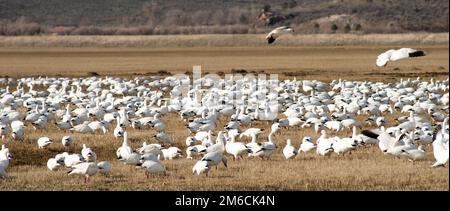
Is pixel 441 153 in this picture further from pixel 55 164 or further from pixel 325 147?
pixel 55 164

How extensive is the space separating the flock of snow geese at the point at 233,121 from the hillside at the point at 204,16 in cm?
6148

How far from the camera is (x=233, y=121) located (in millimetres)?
19547

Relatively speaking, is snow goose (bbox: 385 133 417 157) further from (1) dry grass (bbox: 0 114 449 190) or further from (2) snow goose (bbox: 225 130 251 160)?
(2) snow goose (bbox: 225 130 251 160)

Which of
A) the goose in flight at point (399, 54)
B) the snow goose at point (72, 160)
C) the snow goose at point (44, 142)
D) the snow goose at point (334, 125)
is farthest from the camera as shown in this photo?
the snow goose at point (334, 125)

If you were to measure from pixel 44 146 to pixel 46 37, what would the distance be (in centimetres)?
7543

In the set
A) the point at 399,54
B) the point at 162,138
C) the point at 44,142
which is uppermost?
the point at 399,54

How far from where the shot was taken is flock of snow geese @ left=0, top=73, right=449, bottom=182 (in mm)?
14586

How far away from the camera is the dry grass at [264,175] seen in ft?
42.0

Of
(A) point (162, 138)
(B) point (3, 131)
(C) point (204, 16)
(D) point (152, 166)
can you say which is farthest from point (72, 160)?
(C) point (204, 16)

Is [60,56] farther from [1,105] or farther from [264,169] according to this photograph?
[264,169]

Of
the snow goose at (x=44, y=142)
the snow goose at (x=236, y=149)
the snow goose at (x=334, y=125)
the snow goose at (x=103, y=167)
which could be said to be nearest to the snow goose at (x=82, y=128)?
the snow goose at (x=44, y=142)

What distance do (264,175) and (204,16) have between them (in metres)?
88.3

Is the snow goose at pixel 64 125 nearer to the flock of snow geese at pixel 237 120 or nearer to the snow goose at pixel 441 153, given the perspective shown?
the flock of snow geese at pixel 237 120
